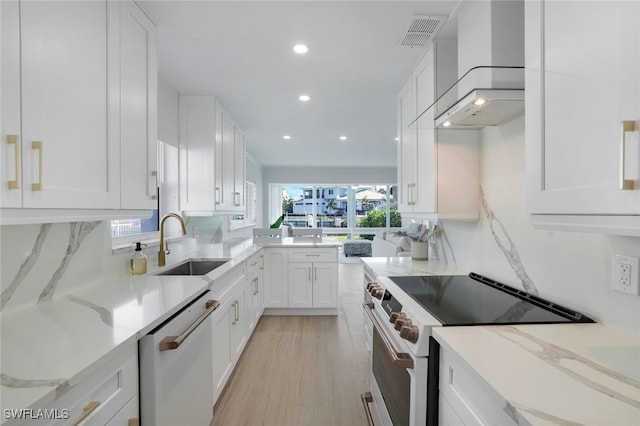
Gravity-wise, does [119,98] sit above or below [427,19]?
below

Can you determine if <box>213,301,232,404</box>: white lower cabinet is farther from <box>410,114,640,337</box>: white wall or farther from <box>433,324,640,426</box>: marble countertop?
<box>410,114,640,337</box>: white wall

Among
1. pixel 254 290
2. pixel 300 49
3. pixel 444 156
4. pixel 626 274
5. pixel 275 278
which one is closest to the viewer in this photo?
pixel 626 274

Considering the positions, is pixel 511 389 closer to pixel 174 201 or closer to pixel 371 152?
pixel 174 201

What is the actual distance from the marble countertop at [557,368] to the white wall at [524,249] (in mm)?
113

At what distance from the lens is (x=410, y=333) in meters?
1.12

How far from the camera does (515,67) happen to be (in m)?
1.33

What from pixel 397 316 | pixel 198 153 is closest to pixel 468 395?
pixel 397 316

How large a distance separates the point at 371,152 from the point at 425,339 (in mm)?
5164

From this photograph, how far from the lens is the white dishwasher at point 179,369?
1.09m

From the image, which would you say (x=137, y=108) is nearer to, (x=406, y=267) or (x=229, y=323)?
(x=229, y=323)

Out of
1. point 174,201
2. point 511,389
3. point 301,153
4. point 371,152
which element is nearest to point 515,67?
point 511,389

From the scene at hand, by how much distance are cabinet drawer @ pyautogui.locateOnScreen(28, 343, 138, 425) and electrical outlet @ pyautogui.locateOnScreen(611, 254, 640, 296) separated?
1.64m

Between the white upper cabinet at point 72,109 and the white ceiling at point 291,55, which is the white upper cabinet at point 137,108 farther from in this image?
the white ceiling at point 291,55

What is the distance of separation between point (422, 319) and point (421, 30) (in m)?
1.70
